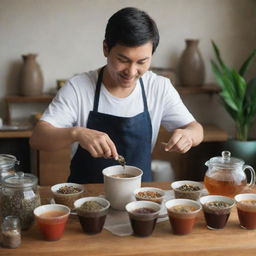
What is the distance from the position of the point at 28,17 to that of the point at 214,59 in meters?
1.78

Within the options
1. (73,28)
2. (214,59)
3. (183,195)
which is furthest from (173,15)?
(183,195)

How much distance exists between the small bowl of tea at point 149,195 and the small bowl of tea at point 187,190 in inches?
3.1

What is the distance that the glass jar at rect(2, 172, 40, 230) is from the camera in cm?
166

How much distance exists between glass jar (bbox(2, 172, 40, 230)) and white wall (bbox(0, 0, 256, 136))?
2782 millimetres

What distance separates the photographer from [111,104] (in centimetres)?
240

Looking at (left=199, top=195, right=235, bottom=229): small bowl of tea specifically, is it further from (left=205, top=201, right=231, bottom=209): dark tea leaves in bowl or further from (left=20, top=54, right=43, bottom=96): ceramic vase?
(left=20, top=54, right=43, bottom=96): ceramic vase

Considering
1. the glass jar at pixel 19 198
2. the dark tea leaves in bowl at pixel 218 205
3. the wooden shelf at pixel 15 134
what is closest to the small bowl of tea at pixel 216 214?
the dark tea leaves in bowl at pixel 218 205

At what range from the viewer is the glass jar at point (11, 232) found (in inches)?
60.5

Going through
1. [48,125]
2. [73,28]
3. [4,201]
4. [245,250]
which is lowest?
[245,250]

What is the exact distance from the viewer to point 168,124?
254cm

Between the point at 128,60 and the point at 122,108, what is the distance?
38 centimetres

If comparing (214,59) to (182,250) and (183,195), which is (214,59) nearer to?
(183,195)

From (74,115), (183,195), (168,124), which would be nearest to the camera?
(183,195)

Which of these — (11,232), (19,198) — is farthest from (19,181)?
(11,232)
